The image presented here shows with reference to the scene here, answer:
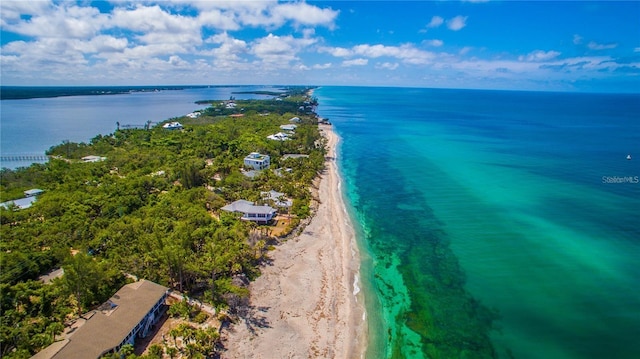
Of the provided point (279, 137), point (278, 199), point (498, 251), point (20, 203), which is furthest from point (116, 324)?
point (279, 137)

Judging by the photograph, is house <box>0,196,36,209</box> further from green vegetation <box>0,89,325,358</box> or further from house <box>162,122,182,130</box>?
house <box>162,122,182,130</box>

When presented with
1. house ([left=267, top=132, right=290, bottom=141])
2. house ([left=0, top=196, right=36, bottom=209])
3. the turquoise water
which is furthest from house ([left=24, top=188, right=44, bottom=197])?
house ([left=267, top=132, right=290, bottom=141])

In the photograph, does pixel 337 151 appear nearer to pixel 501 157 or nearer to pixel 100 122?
pixel 501 157

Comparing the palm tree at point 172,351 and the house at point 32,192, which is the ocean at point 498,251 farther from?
the house at point 32,192

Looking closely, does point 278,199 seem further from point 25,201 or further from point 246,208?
point 25,201

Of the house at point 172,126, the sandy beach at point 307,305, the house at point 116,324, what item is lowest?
the sandy beach at point 307,305

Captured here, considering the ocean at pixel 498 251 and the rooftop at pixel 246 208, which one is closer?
the ocean at pixel 498 251

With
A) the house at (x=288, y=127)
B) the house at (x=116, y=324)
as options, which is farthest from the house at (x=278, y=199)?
the house at (x=288, y=127)
